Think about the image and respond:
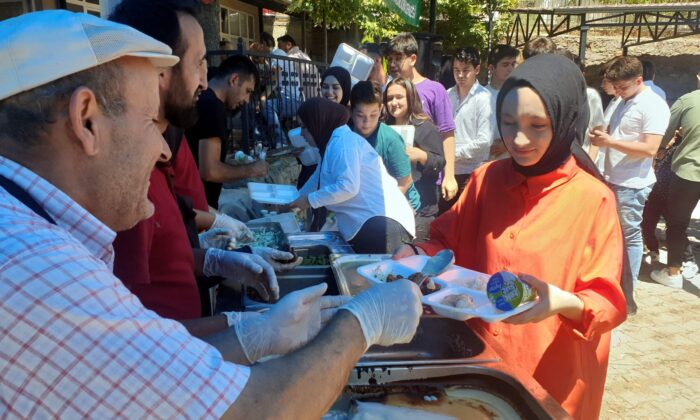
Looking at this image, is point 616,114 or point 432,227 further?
point 616,114

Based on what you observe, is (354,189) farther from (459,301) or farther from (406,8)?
(406,8)

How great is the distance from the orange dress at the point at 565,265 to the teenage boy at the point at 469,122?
2.87 metres

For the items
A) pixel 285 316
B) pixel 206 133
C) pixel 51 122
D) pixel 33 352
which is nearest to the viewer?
pixel 33 352

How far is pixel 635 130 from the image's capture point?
14.2ft

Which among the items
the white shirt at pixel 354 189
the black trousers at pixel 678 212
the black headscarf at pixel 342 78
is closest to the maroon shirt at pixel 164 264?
the white shirt at pixel 354 189

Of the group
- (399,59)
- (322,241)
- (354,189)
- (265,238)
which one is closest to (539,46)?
(399,59)

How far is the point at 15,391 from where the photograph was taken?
2.17 ft

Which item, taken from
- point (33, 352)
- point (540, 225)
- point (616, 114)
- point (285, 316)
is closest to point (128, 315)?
point (33, 352)

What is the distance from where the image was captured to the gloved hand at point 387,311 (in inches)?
42.2

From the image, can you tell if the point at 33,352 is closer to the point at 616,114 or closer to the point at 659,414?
the point at 659,414

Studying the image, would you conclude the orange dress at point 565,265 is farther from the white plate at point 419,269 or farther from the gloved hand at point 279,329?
the gloved hand at point 279,329

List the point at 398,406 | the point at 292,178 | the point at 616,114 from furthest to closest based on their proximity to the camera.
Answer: the point at 292,178 → the point at 616,114 → the point at 398,406

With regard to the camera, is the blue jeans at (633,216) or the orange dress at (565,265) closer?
the orange dress at (565,265)

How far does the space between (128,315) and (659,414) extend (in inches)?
129
